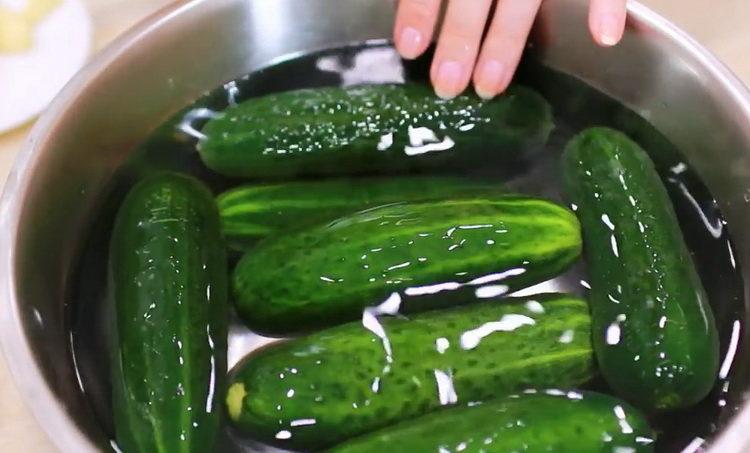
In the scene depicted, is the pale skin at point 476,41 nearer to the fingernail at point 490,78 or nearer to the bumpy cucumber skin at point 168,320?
the fingernail at point 490,78

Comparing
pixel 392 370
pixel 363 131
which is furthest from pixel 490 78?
pixel 392 370

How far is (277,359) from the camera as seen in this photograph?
0.76 meters

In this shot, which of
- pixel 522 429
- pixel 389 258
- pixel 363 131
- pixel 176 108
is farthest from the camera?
pixel 176 108

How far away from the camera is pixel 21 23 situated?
1.07 meters

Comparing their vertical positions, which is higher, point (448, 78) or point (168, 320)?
point (448, 78)

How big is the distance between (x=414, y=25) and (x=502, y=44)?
0.10 meters

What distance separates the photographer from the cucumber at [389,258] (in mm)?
799

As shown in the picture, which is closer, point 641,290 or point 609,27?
point 641,290

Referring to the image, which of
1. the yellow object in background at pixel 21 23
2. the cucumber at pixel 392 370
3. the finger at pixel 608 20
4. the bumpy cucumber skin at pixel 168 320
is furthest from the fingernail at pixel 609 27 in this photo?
the yellow object in background at pixel 21 23

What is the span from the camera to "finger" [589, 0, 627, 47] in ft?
2.94

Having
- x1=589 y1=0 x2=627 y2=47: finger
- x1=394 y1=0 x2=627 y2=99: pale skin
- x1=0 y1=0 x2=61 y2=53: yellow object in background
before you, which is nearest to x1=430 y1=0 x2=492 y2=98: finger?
x1=394 y1=0 x2=627 y2=99: pale skin

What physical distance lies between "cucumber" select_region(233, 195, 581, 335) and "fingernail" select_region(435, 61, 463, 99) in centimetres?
16

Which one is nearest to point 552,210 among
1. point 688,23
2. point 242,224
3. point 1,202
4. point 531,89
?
point 531,89

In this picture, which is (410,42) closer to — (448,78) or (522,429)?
(448,78)
